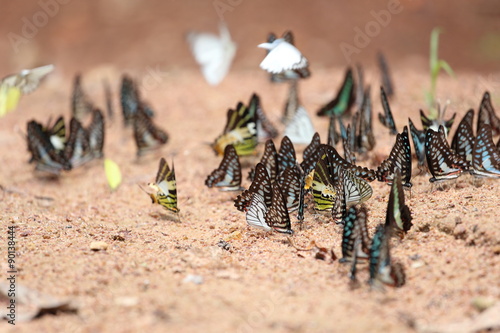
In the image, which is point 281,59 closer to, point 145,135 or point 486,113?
point 486,113

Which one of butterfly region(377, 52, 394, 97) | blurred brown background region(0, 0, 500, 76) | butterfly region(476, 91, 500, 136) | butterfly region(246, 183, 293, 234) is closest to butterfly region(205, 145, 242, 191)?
butterfly region(246, 183, 293, 234)

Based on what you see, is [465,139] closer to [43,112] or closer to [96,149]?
[96,149]

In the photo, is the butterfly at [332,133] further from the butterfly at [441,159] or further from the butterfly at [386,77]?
the butterfly at [386,77]

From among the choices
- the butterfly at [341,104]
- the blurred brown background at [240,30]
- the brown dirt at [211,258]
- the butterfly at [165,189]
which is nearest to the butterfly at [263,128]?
the brown dirt at [211,258]

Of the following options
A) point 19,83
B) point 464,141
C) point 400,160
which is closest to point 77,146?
point 19,83

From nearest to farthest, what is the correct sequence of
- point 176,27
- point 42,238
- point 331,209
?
point 42,238, point 331,209, point 176,27

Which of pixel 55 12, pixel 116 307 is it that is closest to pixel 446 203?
pixel 116 307
